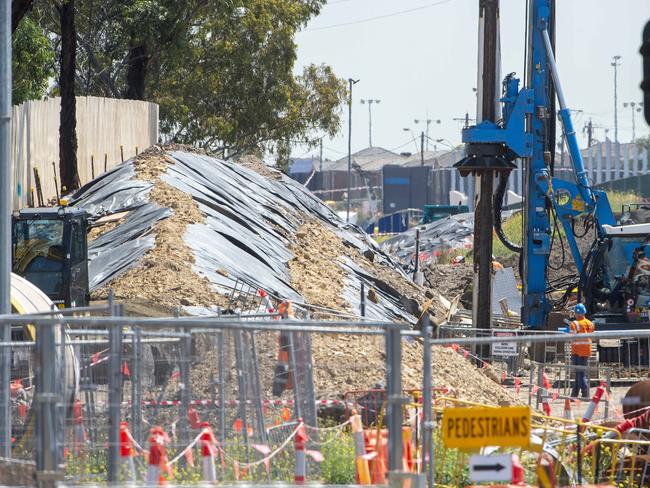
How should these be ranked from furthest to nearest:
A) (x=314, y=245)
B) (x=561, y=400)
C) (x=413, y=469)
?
(x=314, y=245)
(x=561, y=400)
(x=413, y=469)

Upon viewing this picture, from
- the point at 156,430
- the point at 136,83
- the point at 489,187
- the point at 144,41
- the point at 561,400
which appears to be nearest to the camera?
the point at 156,430

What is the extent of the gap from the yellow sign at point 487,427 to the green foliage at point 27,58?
21885 millimetres

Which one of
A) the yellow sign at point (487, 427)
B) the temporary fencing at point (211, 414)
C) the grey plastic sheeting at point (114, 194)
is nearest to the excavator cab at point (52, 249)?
the grey plastic sheeting at point (114, 194)

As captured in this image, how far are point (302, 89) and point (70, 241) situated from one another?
42716 millimetres

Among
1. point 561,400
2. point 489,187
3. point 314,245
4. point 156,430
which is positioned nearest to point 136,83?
point 314,245

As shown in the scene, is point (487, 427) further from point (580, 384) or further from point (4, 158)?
point (4, 158)

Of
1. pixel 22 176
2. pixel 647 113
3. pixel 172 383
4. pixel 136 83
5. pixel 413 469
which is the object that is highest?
pixel 136 83

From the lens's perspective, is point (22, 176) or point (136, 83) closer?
point (22, 176)

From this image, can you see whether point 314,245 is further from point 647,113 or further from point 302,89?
point 302,89

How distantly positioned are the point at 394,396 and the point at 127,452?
1764mm

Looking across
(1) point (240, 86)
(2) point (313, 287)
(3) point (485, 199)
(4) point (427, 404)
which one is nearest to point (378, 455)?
(4) point (427, 404)

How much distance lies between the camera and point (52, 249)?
2058cm

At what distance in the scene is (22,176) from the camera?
3281 cm

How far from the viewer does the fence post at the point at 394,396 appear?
7.85m
